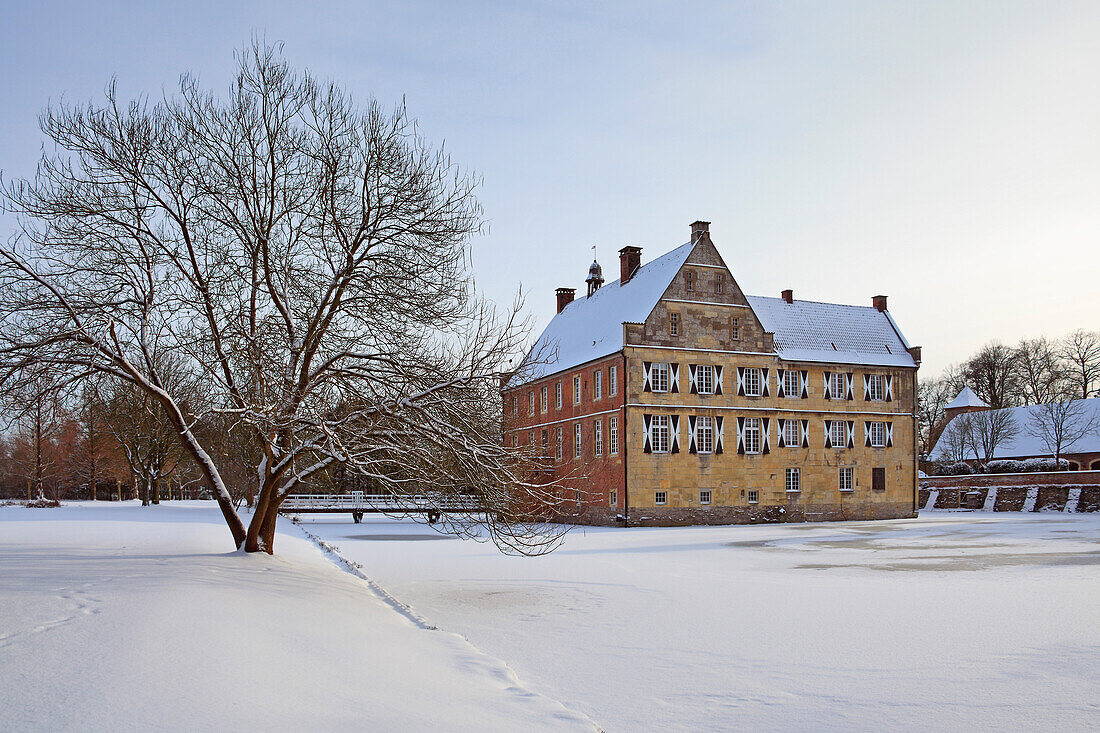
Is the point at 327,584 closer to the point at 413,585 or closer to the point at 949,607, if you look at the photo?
the point at 413,585

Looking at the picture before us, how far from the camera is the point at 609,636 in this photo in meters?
11.2

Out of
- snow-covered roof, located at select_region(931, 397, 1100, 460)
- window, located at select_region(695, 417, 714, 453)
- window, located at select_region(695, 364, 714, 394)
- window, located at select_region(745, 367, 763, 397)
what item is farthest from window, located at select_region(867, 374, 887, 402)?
snow-covered roof, located at select_region(931, 397, 1100, 460)

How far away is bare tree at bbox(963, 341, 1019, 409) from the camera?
283 ft

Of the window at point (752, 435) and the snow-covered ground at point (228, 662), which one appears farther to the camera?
the window at point (752, 435)

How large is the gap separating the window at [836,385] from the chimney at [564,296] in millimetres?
16717

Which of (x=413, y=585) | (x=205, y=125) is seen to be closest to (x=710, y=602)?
A: (x=413, y=585)

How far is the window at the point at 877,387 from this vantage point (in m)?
49.0

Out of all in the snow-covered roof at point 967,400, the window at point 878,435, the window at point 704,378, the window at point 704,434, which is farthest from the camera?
the snow-covered roof at point 967,400

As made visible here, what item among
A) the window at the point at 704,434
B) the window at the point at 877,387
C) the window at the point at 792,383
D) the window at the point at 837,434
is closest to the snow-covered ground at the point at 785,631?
the window at the point at 704,434

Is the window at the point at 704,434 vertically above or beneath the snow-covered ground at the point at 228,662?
above

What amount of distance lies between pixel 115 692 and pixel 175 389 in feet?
59.1

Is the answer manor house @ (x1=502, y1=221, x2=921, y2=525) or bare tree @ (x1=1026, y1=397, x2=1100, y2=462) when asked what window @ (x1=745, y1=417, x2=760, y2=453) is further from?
bare tree @ (x1=1026, y1=397, x2=1100, y2=462)

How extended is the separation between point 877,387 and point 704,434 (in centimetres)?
1217

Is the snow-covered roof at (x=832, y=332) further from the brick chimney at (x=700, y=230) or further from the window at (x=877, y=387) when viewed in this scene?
the brick chimney at (x=700, y=230)
